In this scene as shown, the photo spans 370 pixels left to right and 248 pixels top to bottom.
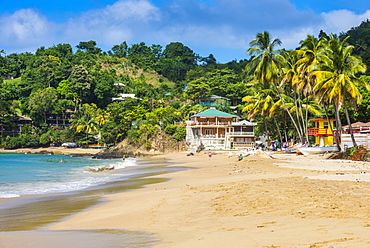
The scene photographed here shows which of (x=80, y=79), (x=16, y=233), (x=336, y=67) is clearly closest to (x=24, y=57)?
(x=80, y=79)

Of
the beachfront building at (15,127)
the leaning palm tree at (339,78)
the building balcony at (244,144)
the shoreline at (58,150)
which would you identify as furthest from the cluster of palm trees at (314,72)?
the beachfront building at (15,127)

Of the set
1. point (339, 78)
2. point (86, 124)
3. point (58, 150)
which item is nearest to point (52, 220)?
point (339, 78)

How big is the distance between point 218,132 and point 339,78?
34089 mm

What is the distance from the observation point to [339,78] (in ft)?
83.6

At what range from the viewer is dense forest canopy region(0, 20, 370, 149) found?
102ft

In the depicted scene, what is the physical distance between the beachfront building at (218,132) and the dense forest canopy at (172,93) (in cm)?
211

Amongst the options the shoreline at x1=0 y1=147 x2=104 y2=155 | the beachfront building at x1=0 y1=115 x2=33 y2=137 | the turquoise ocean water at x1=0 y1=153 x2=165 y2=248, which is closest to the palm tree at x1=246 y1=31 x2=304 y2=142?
the turquoise ocean water at x1=0 y1=153 x2=165 y2=248

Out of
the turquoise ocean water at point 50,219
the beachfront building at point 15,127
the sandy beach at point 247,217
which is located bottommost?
the turquoise ocean water at point 50,219

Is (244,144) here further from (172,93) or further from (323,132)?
(172,93)

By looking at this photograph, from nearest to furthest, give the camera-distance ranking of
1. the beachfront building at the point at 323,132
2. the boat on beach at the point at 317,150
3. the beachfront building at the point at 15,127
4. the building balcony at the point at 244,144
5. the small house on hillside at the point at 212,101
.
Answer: the boat on beach at the point at 317,150
the beachfront building at the point at 323,132
the building balcony at the point at 244,144
the small house on hillside at the point at 212,101
the beachfront building at the point at 15,127

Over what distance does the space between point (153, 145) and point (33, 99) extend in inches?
1515

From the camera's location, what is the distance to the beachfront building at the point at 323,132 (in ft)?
121

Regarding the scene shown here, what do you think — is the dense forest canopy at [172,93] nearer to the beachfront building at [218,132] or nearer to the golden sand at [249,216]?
the beachfront building at [218,132]

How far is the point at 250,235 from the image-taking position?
5652 millimetres
